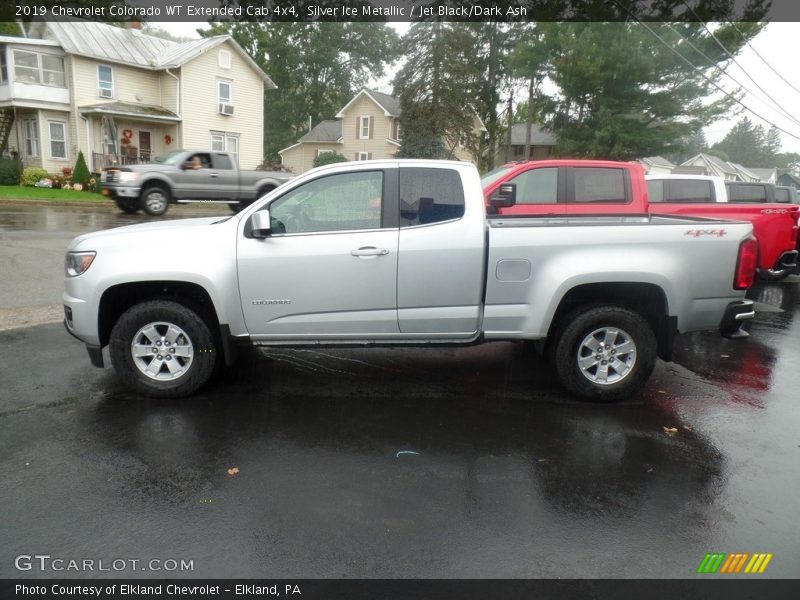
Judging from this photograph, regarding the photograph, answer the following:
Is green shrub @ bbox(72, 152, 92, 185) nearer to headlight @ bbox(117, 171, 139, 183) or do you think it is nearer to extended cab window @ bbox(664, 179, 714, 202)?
headlight @ bbox(117, 171, 139, 183)

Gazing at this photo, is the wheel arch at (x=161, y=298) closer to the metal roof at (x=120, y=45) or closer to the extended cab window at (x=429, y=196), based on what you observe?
the extended cab window at (x=429, y=196)

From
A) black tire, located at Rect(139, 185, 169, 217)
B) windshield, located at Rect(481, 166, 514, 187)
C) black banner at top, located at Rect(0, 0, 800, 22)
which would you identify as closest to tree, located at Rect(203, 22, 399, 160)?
black banner at top, located at Rect(0, 0, 800, 22)

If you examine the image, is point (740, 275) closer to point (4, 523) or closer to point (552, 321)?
point (552, 321)

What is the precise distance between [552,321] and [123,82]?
3150 cm

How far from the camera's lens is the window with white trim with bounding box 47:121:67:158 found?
2892 centimetres

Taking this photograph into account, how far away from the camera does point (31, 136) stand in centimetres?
2917

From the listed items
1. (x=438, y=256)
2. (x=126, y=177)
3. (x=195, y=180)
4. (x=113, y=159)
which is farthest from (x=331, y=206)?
(x=113, y=159)

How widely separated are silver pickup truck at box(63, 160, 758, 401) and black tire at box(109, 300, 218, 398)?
11mm

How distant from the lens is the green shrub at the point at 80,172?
26906mm

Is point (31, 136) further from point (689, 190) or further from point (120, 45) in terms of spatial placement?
point (689, 190)

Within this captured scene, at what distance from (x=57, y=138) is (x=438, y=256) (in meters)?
30.4

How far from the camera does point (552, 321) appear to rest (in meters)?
5.04

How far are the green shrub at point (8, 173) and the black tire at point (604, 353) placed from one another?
96.5ft
